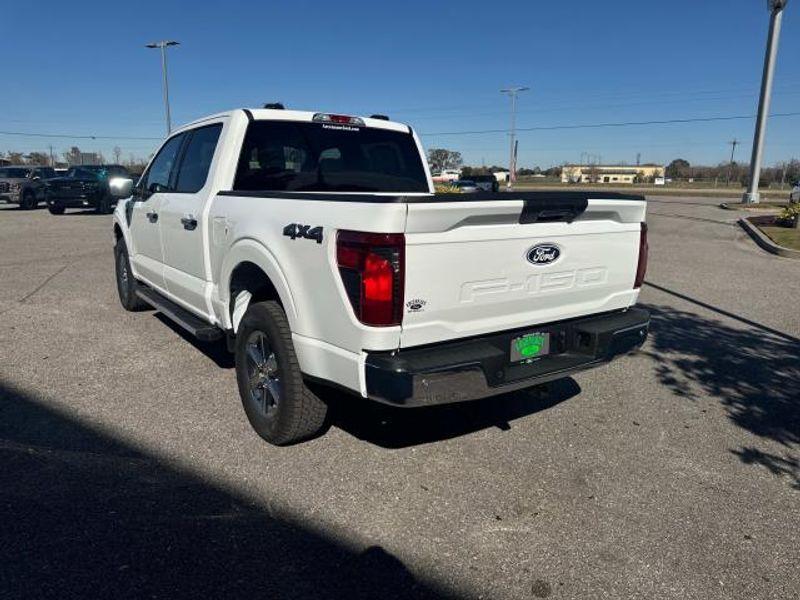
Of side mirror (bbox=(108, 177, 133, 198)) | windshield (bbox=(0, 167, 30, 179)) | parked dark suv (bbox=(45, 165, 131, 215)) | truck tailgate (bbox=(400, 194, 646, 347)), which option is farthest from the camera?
windshield (bbox=(0, 167, 30, 179))

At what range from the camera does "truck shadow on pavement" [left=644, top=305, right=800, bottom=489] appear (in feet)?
13.1

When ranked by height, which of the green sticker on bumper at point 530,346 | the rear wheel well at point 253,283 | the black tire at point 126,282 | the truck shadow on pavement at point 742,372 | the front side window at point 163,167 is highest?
the front side window at point 163,167

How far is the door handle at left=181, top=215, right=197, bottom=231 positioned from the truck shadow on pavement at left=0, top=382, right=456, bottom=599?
67.3 inches

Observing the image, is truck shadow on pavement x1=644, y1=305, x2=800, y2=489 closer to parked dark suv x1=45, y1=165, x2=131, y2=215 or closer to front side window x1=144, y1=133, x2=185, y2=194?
front side window x1=144, y1=133, x2=185, y2=194

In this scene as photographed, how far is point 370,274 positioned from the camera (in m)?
2.72

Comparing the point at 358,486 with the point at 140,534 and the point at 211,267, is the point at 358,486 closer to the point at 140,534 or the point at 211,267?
the point at 140,534

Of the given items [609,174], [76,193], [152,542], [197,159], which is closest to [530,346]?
[152,542]

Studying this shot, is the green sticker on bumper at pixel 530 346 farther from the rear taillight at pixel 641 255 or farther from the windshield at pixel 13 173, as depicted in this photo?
the windshield at pixel 13 173

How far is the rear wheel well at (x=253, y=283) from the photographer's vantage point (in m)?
3.72

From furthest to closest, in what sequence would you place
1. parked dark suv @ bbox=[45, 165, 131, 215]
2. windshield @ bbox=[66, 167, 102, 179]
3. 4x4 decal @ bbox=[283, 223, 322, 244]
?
windshield @ bbox=[66, 167, 102, 179] < parked dark suv @ bbox=[45, 165, 131, 215] < 4x4 decal @ bbox=[283, 223, 322, 244]

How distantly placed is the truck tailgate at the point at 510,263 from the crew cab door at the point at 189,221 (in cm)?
213

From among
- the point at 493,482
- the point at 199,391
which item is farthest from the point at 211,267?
the point at 493,482

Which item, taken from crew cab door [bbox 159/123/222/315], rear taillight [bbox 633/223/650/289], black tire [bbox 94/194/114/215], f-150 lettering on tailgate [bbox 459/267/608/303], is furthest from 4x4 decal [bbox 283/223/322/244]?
black tire [bbox 94/194/114/215]

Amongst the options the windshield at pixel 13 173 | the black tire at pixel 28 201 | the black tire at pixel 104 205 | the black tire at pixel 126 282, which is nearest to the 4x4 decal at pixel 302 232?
the black tire at pixel 126 282
